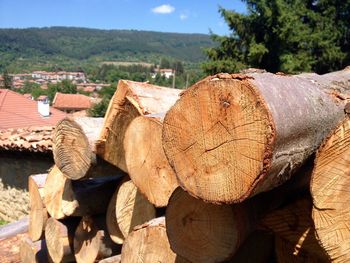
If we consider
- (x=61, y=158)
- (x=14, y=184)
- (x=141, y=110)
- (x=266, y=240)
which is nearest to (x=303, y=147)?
(x=266, y=240)

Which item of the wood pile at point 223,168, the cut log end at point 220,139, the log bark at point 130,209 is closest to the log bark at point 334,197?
the wood pile at point 223,168

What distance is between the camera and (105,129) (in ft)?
9.18

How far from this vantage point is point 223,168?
1.64 meters

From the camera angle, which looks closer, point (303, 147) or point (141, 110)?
point (303, 147)

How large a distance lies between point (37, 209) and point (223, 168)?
8.54ft

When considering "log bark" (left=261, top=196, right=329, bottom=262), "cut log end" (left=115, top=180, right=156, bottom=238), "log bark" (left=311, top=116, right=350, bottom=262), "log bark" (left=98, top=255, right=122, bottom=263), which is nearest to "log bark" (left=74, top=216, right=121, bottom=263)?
"log bark" (left=98, top=255, right=122, bottom=263)

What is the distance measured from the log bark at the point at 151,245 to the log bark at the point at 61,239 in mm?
1089

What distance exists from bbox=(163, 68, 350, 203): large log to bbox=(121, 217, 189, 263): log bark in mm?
726

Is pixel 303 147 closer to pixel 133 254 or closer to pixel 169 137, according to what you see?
pixel 169 137

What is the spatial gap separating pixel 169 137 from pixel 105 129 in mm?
1079

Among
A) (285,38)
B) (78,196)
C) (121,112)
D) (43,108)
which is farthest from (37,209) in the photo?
(43,108)

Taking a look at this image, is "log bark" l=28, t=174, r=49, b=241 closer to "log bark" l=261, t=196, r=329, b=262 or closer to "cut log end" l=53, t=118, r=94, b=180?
"cut log end" l=53, t=118, r=94, b=180

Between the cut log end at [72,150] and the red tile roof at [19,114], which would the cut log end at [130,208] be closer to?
the cut log end at [72,150]

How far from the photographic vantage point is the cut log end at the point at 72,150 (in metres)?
2.90
